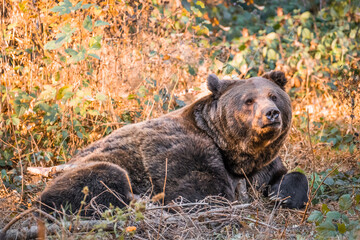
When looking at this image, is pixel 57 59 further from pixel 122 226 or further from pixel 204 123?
pixel 122 226

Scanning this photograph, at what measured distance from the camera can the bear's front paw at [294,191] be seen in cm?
425

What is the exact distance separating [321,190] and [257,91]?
123 cm

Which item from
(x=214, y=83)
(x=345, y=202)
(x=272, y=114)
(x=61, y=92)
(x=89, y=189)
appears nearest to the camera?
(x=345, y=202)

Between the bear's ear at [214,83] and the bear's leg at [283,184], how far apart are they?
892 mm

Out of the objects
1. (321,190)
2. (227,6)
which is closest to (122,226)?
(321,190)

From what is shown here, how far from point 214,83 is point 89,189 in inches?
63.5

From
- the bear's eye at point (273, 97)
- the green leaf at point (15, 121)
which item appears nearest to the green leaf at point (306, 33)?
the bear's eye at point (273, 97)

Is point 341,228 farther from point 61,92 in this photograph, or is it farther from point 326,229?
point 61,92

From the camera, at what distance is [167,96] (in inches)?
254

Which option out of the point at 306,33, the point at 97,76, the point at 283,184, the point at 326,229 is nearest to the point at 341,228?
the point at 326,229

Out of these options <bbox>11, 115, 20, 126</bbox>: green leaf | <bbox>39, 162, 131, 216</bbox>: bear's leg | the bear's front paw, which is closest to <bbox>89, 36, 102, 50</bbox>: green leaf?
<bbox>11, 115, 20, 126</bbox>: green leaf

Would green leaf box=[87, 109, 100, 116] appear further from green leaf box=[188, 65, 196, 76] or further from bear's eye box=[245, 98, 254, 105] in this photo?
bear's eye box=[245, 98, 254, 105]

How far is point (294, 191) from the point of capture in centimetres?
428

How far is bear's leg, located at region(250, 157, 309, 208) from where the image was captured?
4258 millimetres
